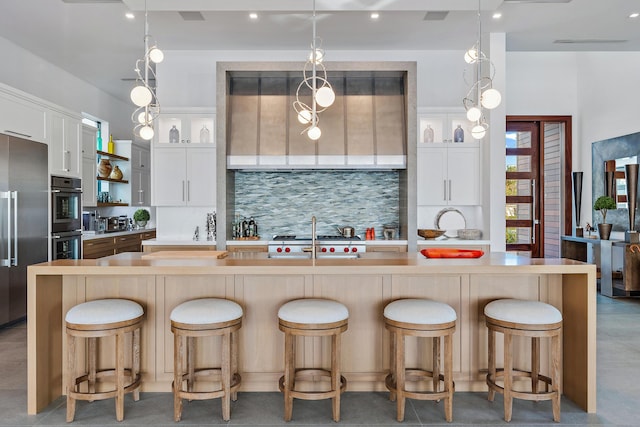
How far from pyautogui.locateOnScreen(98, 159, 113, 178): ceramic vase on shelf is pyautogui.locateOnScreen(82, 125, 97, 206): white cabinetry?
15.9 inches

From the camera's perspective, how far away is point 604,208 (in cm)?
654

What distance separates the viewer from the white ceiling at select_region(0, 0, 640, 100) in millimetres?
4445

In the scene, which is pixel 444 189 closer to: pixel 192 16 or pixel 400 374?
pixel 400 374

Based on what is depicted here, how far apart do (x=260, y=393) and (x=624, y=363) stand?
119 inches

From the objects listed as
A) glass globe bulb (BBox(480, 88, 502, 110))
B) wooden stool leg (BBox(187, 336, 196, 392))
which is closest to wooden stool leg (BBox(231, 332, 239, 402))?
wooden stool leg (BBox(187, 336, 196, 392))

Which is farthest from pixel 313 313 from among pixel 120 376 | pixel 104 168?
pixel 104 168

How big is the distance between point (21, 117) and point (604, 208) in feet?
25.3

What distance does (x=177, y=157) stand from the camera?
218 inches

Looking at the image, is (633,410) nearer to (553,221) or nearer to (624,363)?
(624,363)

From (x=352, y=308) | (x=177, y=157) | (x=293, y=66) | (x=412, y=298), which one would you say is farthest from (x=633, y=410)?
(x=177, y=157)

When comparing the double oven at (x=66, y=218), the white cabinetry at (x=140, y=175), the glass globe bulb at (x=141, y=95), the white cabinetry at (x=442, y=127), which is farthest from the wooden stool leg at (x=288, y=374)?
the white cabinetry at (x=140, y=175)

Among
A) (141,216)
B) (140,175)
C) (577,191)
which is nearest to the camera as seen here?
(577,191)

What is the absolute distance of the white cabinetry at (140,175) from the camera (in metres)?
8.17

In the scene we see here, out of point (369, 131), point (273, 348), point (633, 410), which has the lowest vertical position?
point (633, 410)
